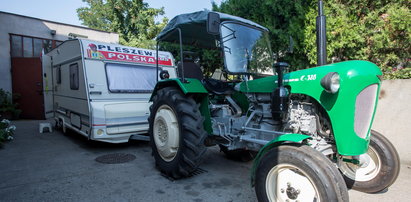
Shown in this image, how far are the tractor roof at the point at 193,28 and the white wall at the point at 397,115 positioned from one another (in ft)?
8.41

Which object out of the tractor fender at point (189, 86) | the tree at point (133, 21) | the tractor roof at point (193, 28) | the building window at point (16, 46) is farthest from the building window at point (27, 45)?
the tractor fender at point (189, 86)

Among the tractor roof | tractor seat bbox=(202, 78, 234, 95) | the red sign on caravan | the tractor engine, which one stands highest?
the tractor roof

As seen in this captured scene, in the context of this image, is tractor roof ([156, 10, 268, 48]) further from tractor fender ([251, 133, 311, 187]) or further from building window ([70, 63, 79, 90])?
building window ([70, 63, 79, 90])

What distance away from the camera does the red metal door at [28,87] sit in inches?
382

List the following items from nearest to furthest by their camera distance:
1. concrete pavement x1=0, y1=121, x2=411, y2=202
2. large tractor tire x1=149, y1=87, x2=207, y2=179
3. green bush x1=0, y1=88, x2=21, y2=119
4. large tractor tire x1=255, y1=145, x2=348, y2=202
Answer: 1. large tractor tire x1=255, y1=145, x2=348, y2=202
2. concrete pavement x1=0, y1=121, x2=411, y2=202
3. large tractor tire x1=149, y1=87, x2=207, y2=179
4. green bush x1=0, y1=88, x2=21, y2=119

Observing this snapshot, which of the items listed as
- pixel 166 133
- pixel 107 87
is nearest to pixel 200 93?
Result: pixel 166 133

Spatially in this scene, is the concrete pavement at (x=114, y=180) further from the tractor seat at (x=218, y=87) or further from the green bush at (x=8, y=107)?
the green bush at (x=8, y=107)

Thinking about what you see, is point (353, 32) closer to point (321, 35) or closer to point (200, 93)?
point (321, 35)

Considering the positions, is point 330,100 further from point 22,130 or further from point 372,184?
point 22,130

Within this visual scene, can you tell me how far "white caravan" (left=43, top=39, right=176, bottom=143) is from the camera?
475cm

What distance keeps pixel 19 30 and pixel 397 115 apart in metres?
12.9

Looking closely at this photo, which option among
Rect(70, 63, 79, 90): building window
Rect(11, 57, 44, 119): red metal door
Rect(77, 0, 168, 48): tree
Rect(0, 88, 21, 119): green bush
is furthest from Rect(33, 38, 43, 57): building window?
Rect(70, 63, 79, 90): building window

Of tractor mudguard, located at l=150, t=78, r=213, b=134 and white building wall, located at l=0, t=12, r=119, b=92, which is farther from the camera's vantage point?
white building wall, located at l=0, t=12, r=119, b=92

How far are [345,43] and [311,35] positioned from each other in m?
0.63
